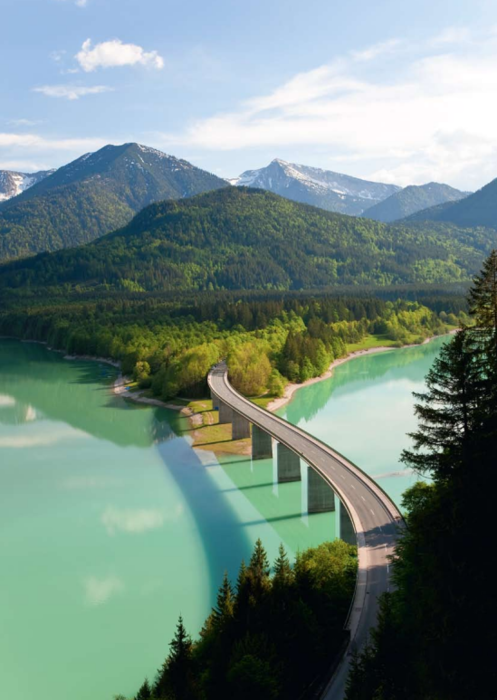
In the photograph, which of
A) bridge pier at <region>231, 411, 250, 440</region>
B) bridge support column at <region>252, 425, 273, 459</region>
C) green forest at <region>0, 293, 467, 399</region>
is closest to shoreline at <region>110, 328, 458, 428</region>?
green forest at <region>0, 293, 467, 399</region>

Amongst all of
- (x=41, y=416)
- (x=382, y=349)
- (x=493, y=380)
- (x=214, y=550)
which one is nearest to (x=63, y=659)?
(x=214, y=550)

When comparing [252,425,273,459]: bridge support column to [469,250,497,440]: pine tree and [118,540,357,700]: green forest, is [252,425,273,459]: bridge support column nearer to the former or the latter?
[118,540,357,700]: green forest

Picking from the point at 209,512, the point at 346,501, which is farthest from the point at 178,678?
the point at 209,512

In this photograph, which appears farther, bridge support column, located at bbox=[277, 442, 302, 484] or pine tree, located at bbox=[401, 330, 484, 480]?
bridge support column, located at bbox=[277, 442, 302, 484]

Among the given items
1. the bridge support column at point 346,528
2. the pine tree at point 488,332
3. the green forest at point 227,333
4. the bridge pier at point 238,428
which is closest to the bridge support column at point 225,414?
the bridge pier at point 238,428

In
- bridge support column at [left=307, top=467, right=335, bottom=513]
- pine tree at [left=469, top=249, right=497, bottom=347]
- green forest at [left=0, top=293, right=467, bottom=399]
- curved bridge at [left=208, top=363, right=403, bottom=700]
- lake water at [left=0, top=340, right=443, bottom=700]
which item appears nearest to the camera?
pine tree at [left=469, top=249, right=497, bottom=347]

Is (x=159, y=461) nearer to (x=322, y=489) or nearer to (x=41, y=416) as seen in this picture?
(x=322, y=489)

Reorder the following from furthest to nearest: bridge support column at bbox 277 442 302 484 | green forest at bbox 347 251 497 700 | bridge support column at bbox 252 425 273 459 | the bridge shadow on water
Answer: bridge support column at bbox 252 425 273 459, bridge support column at bbox 277 442 302 484, the bridge shadow on water, green forest at bbox 347 251 497 700

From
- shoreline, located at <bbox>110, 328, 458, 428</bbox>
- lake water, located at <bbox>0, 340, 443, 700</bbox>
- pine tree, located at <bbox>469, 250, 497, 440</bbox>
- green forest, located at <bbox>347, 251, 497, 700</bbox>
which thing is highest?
pine tree, located at <bbox>469, 250, 497, 440</bbox>
